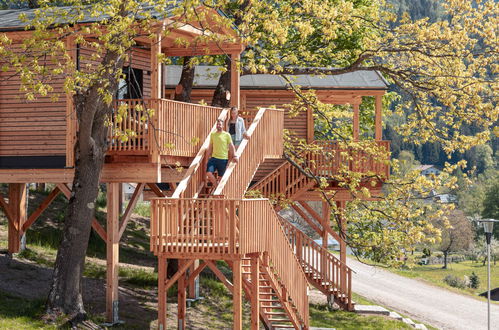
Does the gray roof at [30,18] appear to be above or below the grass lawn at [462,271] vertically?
above

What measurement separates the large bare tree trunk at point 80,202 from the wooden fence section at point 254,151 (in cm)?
307

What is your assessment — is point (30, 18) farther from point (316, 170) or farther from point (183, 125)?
point (316, 170)

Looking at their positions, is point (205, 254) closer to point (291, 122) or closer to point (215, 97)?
point (215, 97)

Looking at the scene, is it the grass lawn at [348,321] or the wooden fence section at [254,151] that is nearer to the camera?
the wooden fence section at [254,151]

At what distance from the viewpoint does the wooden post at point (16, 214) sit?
25422mm

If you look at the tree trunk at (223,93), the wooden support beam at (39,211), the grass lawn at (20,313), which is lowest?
the grass lawn at (20,313)

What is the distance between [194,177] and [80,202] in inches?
108

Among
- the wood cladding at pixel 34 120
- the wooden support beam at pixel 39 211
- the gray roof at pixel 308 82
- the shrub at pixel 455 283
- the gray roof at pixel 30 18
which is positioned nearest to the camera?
the gray roof at pixel 30 18

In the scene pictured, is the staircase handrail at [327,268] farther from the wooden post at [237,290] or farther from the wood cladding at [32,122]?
the wooden post at [237,290]

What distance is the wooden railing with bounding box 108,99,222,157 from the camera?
19281mm

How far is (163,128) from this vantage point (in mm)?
19484

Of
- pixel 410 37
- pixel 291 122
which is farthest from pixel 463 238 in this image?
pixel 410 37

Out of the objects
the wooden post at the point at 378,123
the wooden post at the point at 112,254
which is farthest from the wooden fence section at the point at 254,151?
the wooden post at the point at 378,123

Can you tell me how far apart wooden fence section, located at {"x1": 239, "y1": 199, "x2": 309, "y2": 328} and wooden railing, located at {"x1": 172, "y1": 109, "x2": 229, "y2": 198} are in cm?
165
